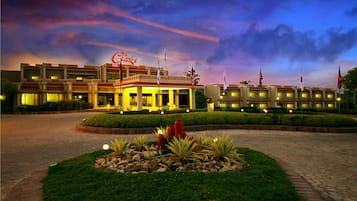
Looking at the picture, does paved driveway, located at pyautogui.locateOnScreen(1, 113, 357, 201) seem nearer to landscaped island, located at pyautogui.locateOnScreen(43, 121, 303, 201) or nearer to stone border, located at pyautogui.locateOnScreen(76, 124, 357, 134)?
landscaped island, located at pyautogui.locateOnScreen(43, 121, 303, 201)

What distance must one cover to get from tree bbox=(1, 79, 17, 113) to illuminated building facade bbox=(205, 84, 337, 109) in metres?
31.0

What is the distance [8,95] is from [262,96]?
43.5 metres

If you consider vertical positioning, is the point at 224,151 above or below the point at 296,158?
above

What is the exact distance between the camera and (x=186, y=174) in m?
4.32

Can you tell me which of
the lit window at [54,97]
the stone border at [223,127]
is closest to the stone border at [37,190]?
the stone border at [223,127]

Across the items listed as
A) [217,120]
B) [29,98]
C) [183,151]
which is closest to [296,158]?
[183,151]

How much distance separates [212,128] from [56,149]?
8355 millimetres

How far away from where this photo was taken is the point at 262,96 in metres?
45.8

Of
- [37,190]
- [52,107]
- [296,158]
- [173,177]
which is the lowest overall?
[296,158]

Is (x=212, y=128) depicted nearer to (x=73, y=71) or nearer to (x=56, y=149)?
(x=56, y=149)

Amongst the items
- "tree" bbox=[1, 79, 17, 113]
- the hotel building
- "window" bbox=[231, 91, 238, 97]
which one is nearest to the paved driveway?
the hotel building

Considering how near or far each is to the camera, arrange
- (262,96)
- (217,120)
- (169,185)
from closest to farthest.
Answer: (169,185) < (217,120) < (262,96)

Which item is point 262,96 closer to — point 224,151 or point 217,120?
point 217,120

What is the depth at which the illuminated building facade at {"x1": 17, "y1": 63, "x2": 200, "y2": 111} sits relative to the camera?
26.7m
